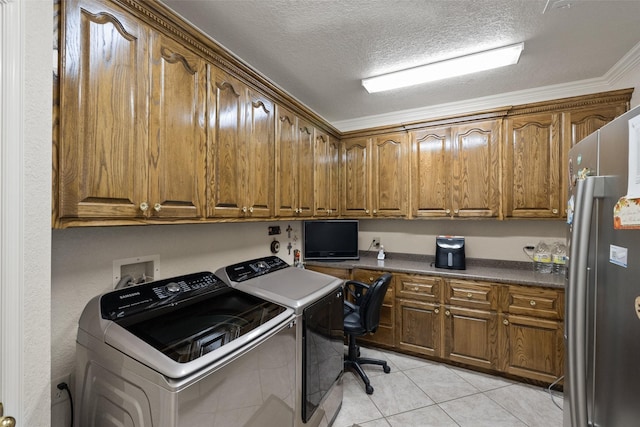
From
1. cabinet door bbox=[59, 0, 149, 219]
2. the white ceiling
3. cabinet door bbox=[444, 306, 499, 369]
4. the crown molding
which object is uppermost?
the white ceiling

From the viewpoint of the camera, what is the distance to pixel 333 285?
1.90m

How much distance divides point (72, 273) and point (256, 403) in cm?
103

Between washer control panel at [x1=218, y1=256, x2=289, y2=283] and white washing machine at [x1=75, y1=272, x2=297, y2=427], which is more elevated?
washer control panel at [x1=218, y1=256, x2=289, y2=283]

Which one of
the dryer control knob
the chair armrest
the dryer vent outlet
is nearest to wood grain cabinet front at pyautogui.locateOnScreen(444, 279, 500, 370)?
the chair armrest

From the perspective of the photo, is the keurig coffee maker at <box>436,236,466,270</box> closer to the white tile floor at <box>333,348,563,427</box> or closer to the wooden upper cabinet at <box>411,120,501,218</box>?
the wooden upper cabinet at <box>411,120,501,218</box>

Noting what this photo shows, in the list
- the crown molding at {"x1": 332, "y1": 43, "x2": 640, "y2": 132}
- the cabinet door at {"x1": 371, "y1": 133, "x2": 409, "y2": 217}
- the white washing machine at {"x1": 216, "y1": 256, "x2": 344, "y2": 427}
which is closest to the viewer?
the white washing machine at {"x1": 216, "y1": 256, "x2": 344, "y2": 427}

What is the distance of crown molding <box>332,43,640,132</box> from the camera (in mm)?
2154

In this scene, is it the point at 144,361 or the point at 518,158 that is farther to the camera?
the point at 518,158

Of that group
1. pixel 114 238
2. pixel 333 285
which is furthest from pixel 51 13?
pixel 333 285

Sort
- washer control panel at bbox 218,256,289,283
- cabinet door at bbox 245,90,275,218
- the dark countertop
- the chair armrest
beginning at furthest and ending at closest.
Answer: the chair armrest, the dark countertop, cabinet door at bbox 245,90,275,218, washer control panel at bbox 218,256,289,283

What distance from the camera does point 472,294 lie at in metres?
2.45

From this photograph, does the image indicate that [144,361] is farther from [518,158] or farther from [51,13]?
[518,158]

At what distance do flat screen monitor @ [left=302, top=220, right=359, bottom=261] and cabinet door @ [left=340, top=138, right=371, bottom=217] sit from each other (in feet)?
0.59

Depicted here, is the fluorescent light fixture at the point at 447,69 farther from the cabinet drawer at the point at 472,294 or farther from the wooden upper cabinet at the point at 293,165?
the cabinet drawer at the point at 472,294
